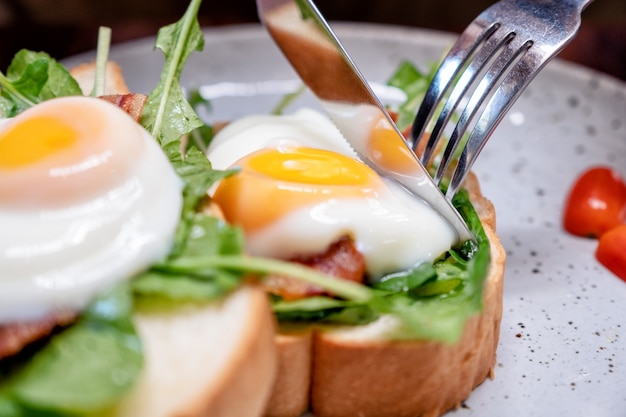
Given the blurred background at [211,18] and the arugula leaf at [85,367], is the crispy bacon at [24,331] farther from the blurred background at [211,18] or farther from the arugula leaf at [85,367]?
the blurred background at [211,18]

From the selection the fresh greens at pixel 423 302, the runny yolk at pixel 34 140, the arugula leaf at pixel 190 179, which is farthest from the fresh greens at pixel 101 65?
the fresh greens at pixel 423 302

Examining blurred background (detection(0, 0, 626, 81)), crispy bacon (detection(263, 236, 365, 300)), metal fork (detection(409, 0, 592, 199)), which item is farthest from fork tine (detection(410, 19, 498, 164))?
blurred background (detection(0, 0, 626, 81))

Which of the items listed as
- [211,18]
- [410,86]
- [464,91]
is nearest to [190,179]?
[464,91]

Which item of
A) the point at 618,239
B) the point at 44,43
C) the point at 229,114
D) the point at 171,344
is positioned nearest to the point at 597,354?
the point at 618,239

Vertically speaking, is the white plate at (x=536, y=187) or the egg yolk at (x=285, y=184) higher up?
the egg yolk at (x=285, y=184)

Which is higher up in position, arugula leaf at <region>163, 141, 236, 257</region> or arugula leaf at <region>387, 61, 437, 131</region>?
arugula leaf at <region>163, 141, 236, 257</region>

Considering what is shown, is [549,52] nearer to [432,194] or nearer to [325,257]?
[432,194]

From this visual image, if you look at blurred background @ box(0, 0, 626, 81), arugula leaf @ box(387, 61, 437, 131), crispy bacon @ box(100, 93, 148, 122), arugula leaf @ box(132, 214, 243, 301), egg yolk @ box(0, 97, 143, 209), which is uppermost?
egg yolk @ box(0, 97, 143, 209)

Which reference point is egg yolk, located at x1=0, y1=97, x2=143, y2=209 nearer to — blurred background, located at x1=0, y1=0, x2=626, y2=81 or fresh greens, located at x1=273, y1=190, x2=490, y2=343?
fresh greens, located at x1=273, y1=190, x2=490, y2=343

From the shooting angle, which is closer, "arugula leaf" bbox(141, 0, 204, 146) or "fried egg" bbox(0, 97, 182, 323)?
"fried egg" bbox(0, 97, 182, 323)
